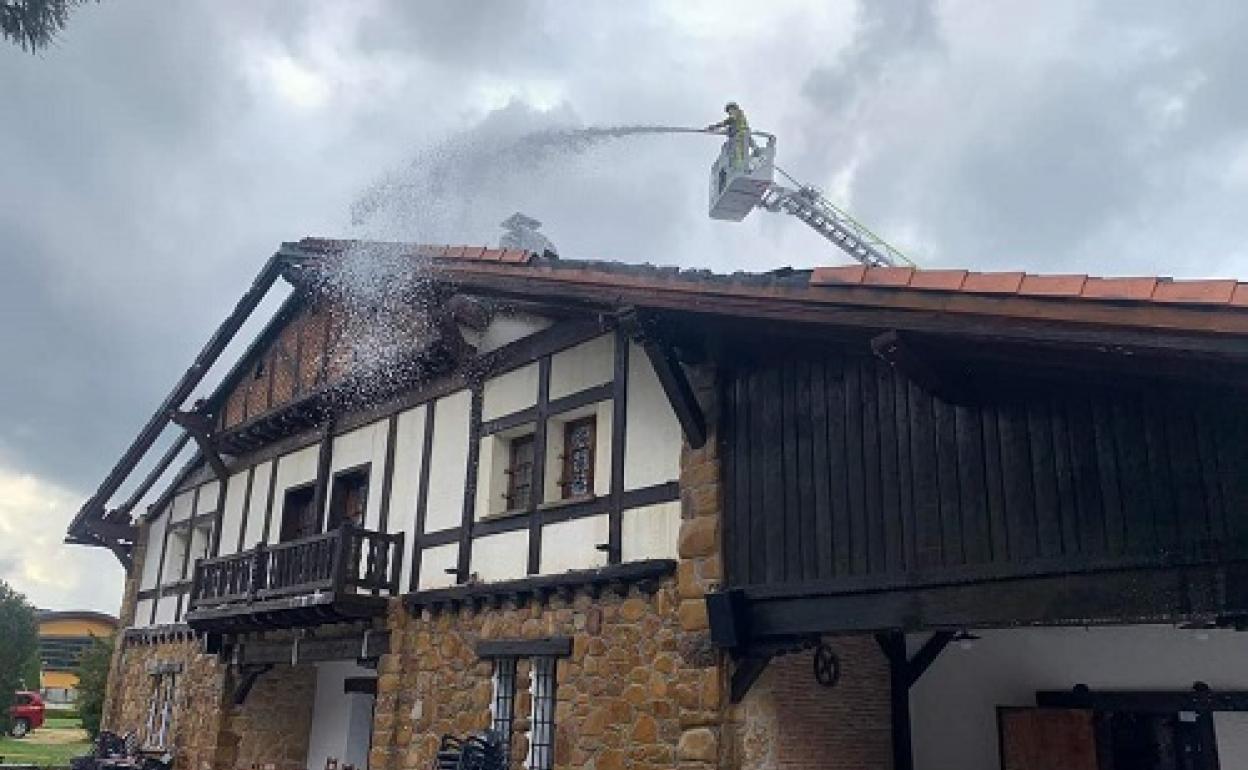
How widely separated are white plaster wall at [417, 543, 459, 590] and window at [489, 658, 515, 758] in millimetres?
1198

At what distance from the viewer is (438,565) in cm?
1052

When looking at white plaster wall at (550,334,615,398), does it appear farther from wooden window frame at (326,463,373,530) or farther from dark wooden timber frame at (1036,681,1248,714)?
dark wooden timber frame at (1036,681,1248,714)

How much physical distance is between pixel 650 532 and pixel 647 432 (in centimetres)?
87

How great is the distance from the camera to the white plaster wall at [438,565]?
406 inches

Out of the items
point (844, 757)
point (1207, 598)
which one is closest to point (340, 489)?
point (844, 757)

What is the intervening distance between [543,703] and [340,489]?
5124 millimetres

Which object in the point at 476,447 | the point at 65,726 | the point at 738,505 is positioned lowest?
the point at 65,726

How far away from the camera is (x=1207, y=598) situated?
5.01m

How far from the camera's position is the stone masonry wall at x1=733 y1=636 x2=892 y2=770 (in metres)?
7.37

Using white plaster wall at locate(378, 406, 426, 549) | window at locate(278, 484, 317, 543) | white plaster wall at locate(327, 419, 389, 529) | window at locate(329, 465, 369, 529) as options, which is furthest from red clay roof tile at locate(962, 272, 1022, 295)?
window at locate(278, 484, 317, 543)

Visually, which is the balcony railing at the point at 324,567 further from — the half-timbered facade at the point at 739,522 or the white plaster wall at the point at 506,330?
the white plaster wall at the point at 506,330

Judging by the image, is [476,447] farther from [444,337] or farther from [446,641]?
[446,641]

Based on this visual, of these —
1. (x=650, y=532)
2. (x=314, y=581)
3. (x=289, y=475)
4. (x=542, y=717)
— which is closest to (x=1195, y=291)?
(x=650, y=532)

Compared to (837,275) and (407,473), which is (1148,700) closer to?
(837,275)
